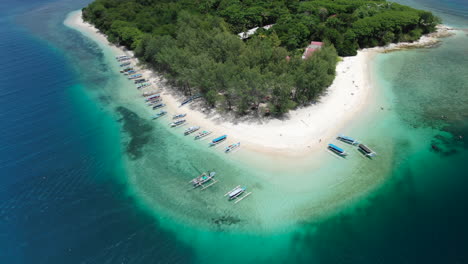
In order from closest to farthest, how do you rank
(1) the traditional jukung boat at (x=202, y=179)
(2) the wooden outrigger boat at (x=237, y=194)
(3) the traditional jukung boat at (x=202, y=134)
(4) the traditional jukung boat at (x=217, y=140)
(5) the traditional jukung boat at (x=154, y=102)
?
(2) the wooden outrigger boat at (x=237, y=194)
(1) the traditional jukung boat at (x=202, y=179)
(4) the traditional jukung boat at (x=217, y=140)
(3) the traditional jukung boat at (x=202, y=134)
(5) the traditional jukung boat at (x=154, y=102)

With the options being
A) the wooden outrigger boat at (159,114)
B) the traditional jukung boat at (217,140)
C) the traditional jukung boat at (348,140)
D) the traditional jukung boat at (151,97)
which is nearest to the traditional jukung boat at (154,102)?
the traditional jukung boat at (151,97)

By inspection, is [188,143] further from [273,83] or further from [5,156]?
[5,156]

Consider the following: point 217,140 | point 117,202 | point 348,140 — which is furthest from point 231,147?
point 348,140

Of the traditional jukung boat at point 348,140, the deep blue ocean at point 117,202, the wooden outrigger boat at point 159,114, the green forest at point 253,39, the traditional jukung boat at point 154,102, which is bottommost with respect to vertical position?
the deep blue ocean at point 117,202

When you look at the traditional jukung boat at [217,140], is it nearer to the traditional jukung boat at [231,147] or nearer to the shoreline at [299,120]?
the shoreline at [299,120]

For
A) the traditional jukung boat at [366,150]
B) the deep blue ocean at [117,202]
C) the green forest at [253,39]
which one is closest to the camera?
the deep blue ocean at [117,202]

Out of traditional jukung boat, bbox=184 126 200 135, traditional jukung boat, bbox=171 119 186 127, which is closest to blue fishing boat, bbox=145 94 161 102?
traditional jukung boat, bbox=171 119 186 127

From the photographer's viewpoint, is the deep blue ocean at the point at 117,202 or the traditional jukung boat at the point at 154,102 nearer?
the deep blue ocean at the point at 117,202

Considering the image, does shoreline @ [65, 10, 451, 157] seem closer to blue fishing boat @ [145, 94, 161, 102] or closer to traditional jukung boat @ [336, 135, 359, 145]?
traditional jukung boat @ [336, 135, 359, 145]
